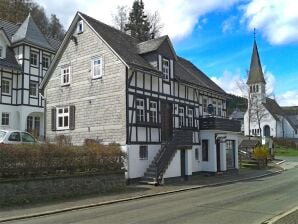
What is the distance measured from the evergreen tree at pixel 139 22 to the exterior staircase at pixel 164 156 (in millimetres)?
31087

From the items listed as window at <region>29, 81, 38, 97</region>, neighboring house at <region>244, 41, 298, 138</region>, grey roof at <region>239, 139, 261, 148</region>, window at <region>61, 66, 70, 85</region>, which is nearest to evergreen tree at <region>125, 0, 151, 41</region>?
grey roof at <region>239, 139, 261, 148</region>

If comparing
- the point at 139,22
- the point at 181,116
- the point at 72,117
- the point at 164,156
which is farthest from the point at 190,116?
Result: the point at 139,22

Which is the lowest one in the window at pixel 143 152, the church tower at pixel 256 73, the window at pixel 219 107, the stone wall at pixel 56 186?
the stone wall at pixel 56 186

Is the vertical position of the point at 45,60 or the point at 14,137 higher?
the point at 45,60

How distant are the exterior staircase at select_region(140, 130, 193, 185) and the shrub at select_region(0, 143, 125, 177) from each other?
2995 mm

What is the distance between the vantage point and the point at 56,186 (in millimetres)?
19672

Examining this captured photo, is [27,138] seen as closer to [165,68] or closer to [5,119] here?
[165,68]

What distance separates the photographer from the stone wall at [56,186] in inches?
690

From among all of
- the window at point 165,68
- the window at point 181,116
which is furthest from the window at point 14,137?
the window at point 181,116

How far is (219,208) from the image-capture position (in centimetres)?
1627

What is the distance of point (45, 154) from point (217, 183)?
1346 cm

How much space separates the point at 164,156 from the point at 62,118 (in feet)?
28.4

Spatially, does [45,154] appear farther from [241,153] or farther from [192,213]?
[241,153]

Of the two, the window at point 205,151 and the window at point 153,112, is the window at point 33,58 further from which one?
the window at point 205,151
